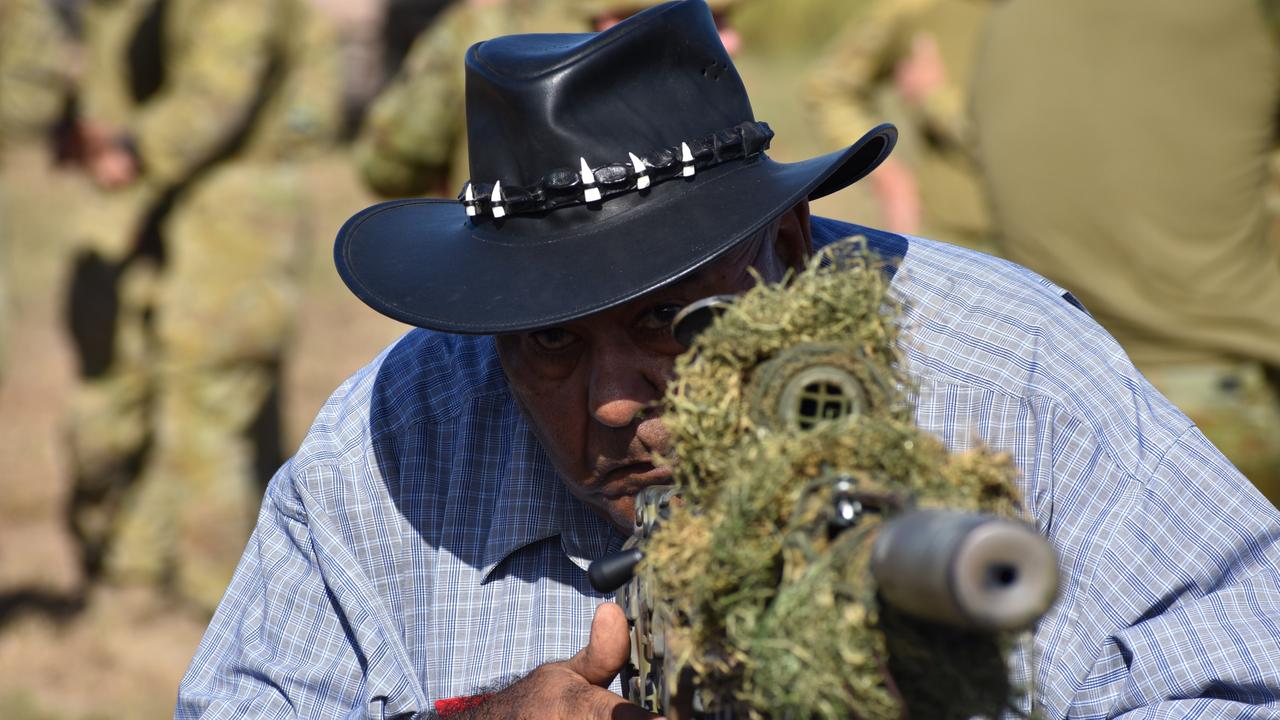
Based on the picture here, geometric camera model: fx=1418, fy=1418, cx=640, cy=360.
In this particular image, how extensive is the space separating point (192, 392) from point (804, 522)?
5.60 meters

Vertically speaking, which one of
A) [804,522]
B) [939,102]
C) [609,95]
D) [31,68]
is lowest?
[804,522]

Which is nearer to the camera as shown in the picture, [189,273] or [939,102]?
[939,102]

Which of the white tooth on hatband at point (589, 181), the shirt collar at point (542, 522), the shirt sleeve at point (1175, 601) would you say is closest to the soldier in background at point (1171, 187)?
the shirt sleeve at point (1175, 601)

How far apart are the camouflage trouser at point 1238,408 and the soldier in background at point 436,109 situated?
2.69 metres

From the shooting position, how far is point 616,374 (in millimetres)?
2258

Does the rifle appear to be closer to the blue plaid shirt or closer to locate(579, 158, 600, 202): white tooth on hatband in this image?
locate(579, 158, 600, 202): white tooth on hatband

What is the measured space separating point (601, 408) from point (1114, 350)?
1.05 meters

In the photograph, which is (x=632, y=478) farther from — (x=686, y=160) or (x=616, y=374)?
(x=686, y=160)

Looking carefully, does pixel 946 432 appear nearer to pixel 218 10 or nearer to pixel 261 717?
pixel 261 717

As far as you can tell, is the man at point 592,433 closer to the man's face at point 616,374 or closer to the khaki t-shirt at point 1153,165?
the man's face at point 616,374

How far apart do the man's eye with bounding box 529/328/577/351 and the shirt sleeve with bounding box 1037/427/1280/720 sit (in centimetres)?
94

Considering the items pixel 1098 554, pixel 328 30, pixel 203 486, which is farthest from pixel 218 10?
pixel 1098 554

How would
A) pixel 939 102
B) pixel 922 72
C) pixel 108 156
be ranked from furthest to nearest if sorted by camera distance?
pixel 108 156 → pixel 922 72 → pixel 939 102

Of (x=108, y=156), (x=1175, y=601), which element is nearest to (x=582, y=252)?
(x=1175, y=601)
